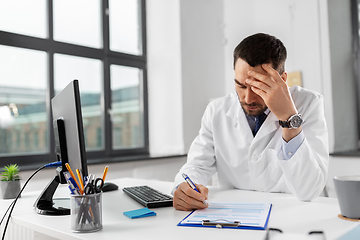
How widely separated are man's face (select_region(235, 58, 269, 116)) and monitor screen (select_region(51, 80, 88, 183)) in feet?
2.35

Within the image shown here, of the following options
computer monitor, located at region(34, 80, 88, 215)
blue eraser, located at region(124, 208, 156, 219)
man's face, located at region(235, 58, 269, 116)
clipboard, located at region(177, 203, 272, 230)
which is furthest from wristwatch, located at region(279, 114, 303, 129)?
computer monitor, located at region(34, 80, 88, 215)

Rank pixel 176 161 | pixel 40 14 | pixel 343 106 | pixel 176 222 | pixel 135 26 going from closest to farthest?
pixel 176 222 → pixel 40 14 → pixel 343 106 → pixel 176 161 → pixel 135 26

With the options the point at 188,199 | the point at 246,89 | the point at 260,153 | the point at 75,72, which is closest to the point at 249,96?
the point at 246,89

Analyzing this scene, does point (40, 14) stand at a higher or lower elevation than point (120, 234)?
higher

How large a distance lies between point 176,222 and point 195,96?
2.61 metres

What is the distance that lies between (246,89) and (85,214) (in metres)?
0.85

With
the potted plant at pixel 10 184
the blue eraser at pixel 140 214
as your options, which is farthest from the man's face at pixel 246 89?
the potted plant at pixel 10 184

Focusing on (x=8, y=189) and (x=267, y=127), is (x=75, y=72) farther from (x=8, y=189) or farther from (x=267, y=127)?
(x=267, y=127)

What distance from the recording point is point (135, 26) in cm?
349

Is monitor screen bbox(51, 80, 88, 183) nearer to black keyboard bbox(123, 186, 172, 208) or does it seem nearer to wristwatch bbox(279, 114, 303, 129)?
black keyboard bbox(123, 186, 172, 208)

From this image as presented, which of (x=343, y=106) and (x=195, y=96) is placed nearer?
(x=343, y=106)

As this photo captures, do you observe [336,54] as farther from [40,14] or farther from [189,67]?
[40,14]

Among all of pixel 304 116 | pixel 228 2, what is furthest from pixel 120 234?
pixel 228 2

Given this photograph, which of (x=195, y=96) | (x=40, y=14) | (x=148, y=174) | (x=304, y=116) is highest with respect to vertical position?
(x=40, y=14)
